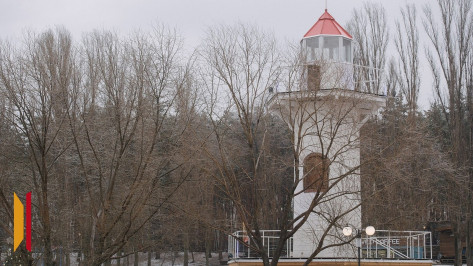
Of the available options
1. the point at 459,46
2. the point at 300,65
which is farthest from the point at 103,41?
the point at 459,46

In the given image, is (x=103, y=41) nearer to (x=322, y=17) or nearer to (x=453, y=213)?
(x=322, y=17)

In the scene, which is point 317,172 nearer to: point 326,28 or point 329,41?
point 329,41

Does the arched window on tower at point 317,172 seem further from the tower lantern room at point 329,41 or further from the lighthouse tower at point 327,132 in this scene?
the tower lantern room at point 329,41

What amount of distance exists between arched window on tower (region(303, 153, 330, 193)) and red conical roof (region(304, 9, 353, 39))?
12.3 ft

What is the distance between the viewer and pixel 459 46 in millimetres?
34625

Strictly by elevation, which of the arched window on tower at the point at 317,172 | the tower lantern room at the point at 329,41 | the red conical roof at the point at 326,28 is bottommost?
the arched window on tower at the point at 317,172

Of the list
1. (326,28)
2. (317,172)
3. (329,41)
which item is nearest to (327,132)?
(317,172)

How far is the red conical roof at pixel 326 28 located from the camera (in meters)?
20.8

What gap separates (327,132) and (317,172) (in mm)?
1863

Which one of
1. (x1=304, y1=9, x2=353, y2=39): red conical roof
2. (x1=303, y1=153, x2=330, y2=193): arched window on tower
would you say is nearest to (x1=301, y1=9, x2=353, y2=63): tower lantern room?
(x1=304, y1=9, x2=353, y2=39): red conical roof

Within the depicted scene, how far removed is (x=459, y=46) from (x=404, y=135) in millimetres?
18850

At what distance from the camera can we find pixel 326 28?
20875 mm

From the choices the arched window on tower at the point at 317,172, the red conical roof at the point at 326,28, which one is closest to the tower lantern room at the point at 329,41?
the red conical roof at the point at 326,28

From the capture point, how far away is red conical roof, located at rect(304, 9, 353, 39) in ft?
68.2
